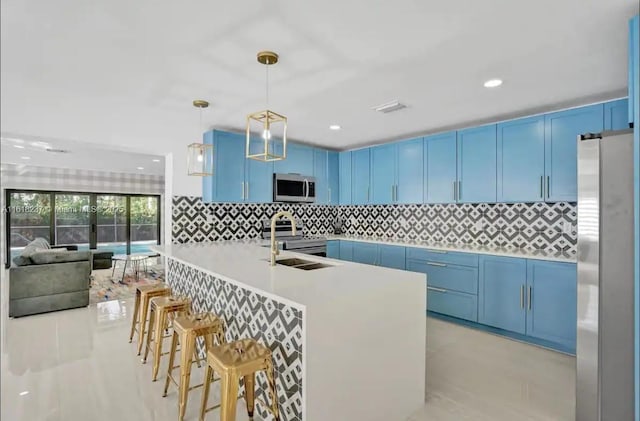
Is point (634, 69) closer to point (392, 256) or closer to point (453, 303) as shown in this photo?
point (453, 303)

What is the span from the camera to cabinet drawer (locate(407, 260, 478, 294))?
3.63 metres

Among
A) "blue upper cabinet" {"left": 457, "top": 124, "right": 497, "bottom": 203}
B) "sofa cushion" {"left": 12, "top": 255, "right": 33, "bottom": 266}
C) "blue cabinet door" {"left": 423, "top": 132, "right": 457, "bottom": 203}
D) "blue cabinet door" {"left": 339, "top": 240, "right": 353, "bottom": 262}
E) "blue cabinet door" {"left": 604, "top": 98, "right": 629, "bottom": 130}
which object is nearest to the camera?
"blue cabinet door" {"left": 604, "top": 98, "right": 629, "bottom": 130}

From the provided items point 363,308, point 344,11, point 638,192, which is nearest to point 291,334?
point 363,308

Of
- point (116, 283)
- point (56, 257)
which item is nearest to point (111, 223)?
point (116, 283)

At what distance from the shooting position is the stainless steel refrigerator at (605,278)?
67.5 inches

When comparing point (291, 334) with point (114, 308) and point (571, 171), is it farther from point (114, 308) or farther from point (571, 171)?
point (114, 308)

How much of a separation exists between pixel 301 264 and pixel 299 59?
5.06 feet

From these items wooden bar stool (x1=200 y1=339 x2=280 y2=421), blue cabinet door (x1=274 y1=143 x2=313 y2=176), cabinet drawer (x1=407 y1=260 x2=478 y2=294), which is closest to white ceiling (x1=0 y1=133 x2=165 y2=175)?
blue cabinet door (x1=274 y1=143 x2=313 y2=176)

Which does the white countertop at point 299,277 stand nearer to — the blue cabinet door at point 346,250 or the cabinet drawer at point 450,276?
the cabinet drawer at point 450,276

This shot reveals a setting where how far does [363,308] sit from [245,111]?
2.49 metres

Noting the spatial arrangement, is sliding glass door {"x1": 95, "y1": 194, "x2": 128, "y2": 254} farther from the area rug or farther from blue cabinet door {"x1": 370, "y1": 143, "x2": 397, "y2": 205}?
blue cabinet door {"x1": 370, "y1": 143, "x2": 397, "y2": 205}

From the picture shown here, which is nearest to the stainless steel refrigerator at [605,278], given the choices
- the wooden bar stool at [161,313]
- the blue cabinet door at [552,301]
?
the blue cabinet door at [552,301]

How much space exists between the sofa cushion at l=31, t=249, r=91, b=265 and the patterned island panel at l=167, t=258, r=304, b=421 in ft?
8.83

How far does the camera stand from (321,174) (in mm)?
5188
